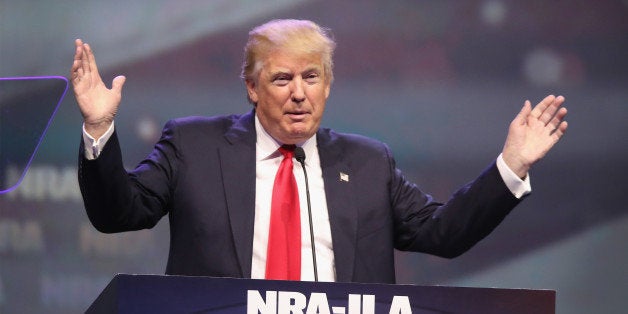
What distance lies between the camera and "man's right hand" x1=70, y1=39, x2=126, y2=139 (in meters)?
2.58

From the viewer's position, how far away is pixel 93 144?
259cm

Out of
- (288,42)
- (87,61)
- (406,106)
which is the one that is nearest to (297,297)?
(87,61)

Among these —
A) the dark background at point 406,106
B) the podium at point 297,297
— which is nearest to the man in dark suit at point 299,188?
the podium at point 297,297

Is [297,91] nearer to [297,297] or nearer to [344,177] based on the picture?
[344,177]

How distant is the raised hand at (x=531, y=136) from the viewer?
2.73 m

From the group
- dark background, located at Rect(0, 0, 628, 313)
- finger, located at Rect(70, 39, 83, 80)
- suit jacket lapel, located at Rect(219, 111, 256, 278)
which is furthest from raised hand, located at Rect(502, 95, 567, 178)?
dark background, located at Rect(0, 0, 628, 313)

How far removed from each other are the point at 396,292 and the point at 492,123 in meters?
2.07

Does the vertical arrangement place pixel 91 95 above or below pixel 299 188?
above

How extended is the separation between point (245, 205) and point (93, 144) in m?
0.50

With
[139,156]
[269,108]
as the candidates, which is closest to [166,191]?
[269,108]

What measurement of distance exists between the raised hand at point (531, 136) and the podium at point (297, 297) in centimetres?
61

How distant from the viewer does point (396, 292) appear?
2189 millimetres

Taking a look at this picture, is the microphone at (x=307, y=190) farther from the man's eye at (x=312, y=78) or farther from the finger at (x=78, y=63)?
the finger at (x=78, y=63)

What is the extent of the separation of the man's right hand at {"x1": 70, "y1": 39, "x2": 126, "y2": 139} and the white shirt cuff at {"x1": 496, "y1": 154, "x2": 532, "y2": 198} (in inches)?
41.0
